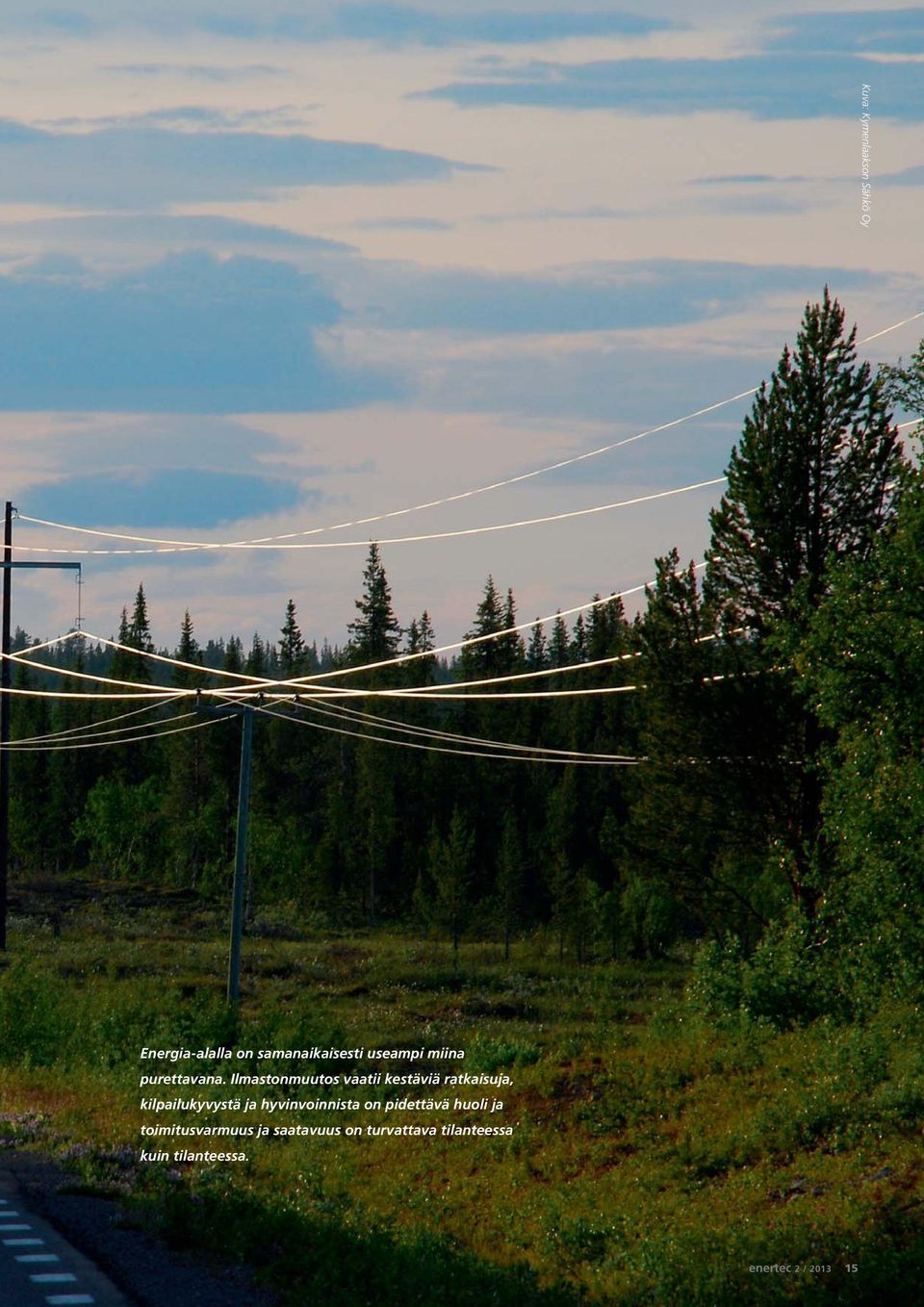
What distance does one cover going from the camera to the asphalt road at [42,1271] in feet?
35.9

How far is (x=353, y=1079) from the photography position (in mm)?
26438

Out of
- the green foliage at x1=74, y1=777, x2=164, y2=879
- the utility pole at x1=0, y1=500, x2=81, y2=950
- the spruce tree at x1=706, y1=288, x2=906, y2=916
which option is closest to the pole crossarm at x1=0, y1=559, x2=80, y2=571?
the utility pole at x1=0, y1=500, x2=81, y2=950

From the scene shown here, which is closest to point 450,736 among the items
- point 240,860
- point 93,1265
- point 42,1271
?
point 240,860

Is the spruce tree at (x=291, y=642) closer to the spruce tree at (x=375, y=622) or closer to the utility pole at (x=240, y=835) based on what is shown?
the spruce tree at (x=375, y=622)

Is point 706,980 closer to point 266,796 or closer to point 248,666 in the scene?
point 266,796

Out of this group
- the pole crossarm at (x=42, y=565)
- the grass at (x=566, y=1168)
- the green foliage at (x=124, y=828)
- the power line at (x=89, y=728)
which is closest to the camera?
the grass at (x=566, y=1168)

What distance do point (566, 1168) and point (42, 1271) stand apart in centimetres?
871

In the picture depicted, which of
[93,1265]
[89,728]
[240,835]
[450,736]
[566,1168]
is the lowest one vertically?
[566,1168]

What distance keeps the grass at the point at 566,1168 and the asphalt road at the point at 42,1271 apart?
1205 mm

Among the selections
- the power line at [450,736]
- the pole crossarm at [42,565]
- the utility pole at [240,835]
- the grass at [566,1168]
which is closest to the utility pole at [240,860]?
the utility pole at [240,835]

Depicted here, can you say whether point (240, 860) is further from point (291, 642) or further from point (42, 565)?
point (291, 642)

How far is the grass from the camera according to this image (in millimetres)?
12781

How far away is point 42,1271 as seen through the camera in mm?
11820

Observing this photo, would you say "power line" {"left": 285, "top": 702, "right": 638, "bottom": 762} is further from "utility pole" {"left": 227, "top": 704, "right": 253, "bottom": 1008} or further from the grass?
the grass
